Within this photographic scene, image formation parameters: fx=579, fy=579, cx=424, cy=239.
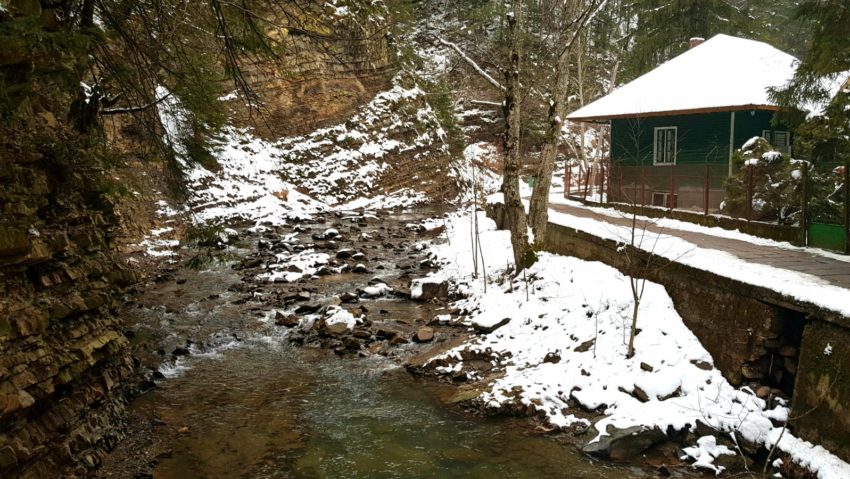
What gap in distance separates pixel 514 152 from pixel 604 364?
543 cm

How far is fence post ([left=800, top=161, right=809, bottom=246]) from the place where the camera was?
1030cm

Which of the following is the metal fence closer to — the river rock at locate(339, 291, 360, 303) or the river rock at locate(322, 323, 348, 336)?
the river rock at locate(322, 323, 348, 336)

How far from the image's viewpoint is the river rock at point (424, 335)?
10883mm

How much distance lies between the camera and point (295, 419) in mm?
7863

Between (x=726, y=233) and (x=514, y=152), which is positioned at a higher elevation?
(x=514, y=152)


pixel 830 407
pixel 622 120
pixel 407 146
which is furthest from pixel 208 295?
pixel 407 146

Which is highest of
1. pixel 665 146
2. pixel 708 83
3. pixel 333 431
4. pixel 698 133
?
pixel 708 83

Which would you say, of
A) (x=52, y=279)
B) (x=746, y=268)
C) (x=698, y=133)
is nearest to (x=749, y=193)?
(x=746, y=268)

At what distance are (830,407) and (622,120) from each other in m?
17.4

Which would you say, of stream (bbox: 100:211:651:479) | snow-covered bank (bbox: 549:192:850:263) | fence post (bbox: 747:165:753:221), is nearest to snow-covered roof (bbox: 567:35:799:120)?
snow-covered bank (bbox: 549:192:850:263)

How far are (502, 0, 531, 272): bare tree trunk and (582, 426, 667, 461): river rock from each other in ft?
18.8

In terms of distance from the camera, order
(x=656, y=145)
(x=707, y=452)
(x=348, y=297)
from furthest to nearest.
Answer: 1. (x=656, y=145)
2. (x=348, y=297)
3. (x=707, y=452)

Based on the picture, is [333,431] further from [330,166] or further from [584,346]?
[330,166]

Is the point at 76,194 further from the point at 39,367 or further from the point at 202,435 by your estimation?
the point at 202,435
